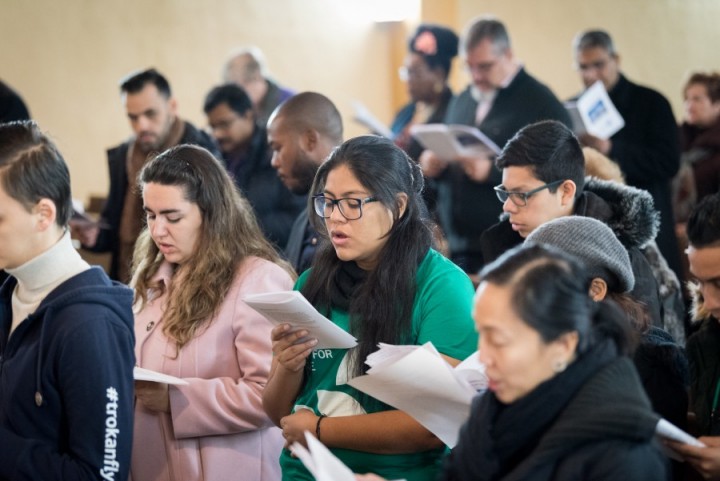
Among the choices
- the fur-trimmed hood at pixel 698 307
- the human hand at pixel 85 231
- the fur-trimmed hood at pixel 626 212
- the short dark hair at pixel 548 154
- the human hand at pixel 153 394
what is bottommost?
the human hand at pixel 85 231

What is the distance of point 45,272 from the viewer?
7.83 ft

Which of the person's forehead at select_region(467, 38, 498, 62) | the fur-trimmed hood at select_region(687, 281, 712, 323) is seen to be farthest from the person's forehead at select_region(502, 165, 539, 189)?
the person's forehead at select_region(467, 38, 498, 62)

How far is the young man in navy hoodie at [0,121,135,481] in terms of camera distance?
223 cm

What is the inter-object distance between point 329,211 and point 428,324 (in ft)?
1.26

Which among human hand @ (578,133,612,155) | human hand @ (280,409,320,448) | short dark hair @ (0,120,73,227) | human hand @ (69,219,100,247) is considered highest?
short dark hair @ (0,120,73,227)

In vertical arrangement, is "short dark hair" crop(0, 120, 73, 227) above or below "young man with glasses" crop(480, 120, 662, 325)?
above

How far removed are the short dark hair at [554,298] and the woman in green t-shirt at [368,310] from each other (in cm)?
55

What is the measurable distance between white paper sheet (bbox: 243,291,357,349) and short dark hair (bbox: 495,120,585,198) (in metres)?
1.15

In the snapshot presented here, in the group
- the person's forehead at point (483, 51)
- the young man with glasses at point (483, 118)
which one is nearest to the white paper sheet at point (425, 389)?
the young man with glasses at point (483, 118)

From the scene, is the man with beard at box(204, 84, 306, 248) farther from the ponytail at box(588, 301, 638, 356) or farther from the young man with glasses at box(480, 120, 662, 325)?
the ponytail at box(588, 301, 638, 356)

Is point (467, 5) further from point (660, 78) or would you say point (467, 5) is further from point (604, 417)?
point (604, 417)

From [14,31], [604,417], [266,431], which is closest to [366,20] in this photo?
[14,31]

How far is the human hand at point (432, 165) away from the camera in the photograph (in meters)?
5.25

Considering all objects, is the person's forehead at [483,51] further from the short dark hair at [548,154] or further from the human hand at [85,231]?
the human hand at [85,231]
